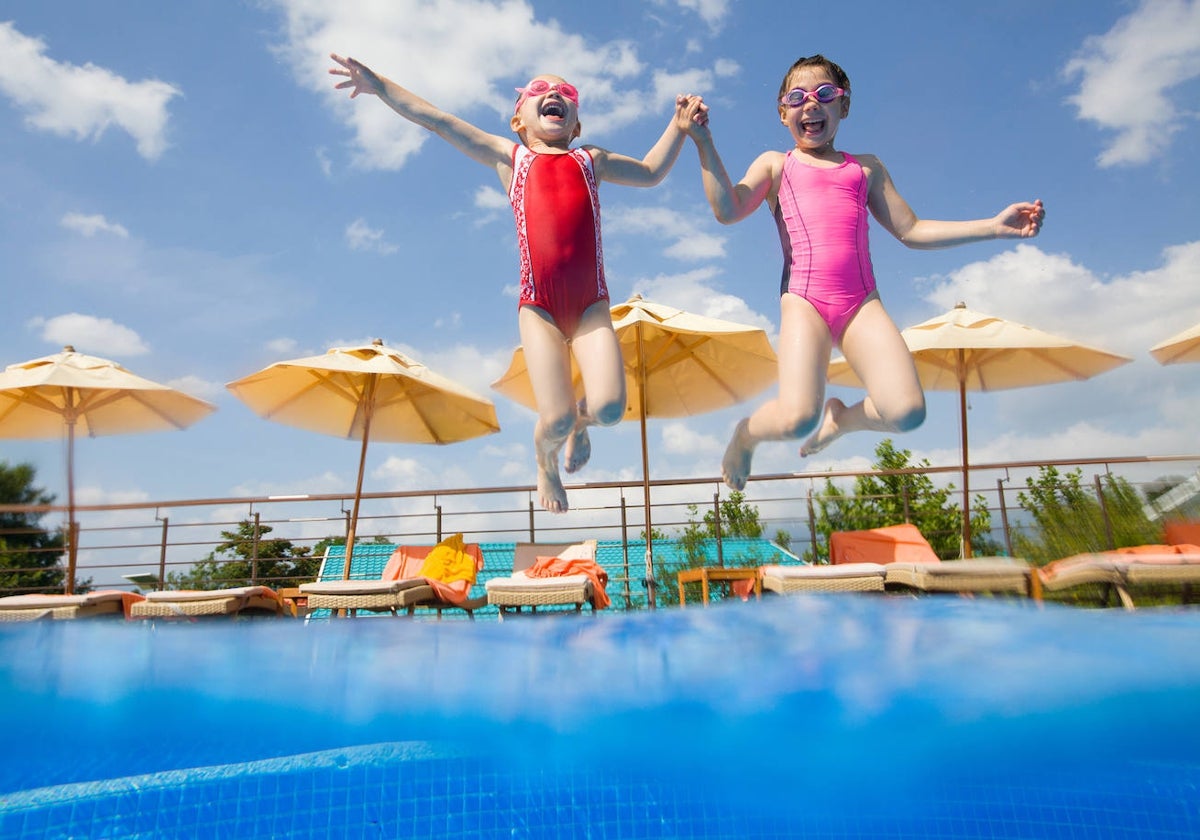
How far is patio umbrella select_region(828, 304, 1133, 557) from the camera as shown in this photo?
7582 millimetres

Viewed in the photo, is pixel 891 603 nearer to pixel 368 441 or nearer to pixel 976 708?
pixel 976 708

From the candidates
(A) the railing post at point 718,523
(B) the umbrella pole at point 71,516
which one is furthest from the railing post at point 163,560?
(A) the railing post at point 718,523

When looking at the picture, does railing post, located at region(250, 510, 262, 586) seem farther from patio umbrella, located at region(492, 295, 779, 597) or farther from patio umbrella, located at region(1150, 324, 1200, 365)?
patio umbrella, located at region(1150, 324, 1200, 365)

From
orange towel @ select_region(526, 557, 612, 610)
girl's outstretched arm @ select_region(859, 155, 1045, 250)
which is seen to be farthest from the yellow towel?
girl's outstretched arm @ select_region(859, 155, 1045, 250)

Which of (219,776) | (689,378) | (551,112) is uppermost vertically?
(551,112)

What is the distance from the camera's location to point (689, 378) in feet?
29.3

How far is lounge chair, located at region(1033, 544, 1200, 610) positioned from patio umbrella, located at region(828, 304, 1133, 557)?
1885mm

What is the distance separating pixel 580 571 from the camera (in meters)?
7.41

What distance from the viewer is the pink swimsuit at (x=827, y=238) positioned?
13.1ft

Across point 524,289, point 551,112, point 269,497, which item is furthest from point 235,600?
point 551,112

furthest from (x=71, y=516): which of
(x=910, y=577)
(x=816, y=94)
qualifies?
(x=816, y=94)

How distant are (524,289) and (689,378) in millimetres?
5036

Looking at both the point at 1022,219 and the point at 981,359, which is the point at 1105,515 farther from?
the point at 1022,219

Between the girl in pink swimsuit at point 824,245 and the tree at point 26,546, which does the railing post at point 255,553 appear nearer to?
the tree at point 26,546
